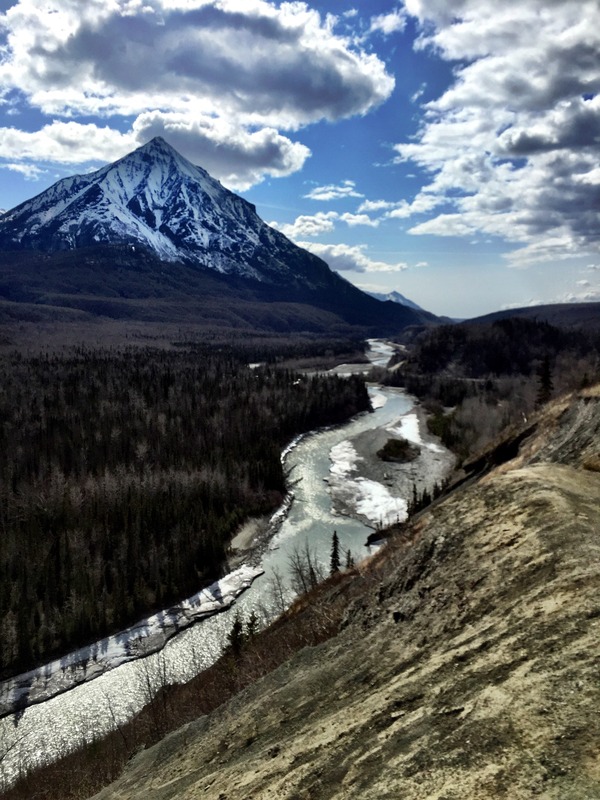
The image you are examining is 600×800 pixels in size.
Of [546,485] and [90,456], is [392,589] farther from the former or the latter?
[90,456]

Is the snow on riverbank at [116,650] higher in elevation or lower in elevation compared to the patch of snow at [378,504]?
lower

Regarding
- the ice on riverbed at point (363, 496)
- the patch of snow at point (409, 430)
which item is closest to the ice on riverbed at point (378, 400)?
the patch of snow at point (409, 430)

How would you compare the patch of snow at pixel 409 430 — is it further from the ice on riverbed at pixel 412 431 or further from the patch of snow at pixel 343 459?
the patch of snow at pixel 343 459

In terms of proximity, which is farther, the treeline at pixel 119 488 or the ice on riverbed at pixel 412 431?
the ice on riverbed at pixel 412 431

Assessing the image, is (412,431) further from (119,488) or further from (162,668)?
(162,668)

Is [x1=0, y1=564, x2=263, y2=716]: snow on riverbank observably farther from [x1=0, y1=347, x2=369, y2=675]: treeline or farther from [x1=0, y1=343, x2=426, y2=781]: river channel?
[x1=0, y1=347, x2=369, y2=675]: treeline
